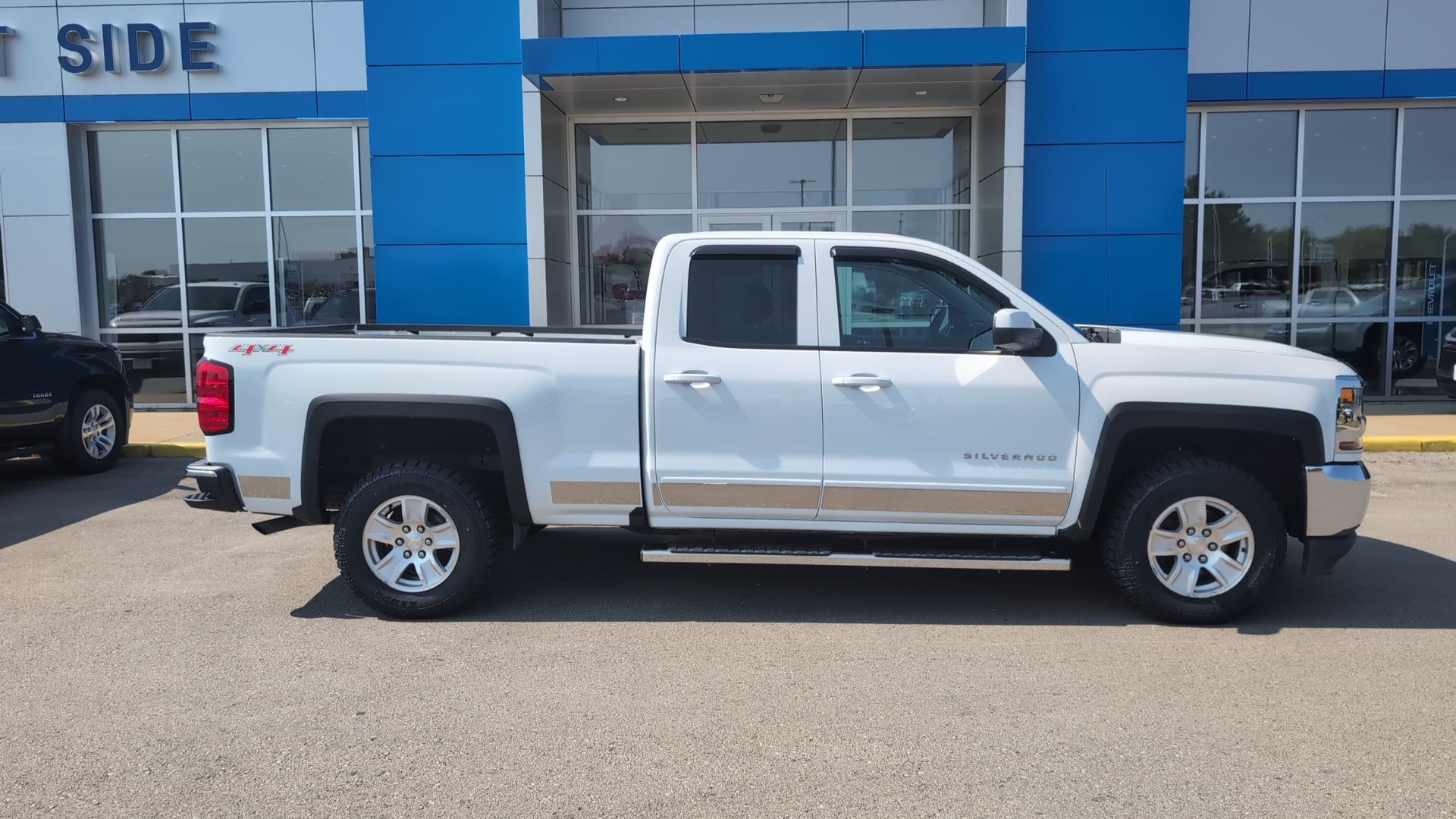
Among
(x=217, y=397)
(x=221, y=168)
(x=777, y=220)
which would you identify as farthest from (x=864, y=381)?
(x=221, y=168)

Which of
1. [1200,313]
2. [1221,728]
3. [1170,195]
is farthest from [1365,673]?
[1200,313]

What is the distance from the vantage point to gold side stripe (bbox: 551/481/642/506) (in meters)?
5.17

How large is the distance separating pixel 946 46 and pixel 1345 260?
7179mm

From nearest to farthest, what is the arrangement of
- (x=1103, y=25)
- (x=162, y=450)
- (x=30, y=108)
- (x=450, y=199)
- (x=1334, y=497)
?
(x=1334, y=497)
(x=162, y=450)
(x=1103, y=25)
(x=450, y=199)
(x=30, y=108)

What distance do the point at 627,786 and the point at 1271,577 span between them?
3.40 meters

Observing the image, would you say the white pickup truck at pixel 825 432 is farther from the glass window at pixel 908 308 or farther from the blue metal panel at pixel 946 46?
the blue metal panel at pixel 946 46

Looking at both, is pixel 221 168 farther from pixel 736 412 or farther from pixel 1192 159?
pixel 1192 159

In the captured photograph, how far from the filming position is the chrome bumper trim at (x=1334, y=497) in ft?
16.2

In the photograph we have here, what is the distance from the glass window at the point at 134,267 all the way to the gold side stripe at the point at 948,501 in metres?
12.9

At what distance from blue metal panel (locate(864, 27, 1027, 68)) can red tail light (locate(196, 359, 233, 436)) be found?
8.28 metres

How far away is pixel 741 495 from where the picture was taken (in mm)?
5145

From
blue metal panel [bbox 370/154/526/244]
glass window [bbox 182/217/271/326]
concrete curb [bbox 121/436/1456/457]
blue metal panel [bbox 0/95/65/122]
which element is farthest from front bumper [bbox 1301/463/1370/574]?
blue metal panel [bbox 0/95/65/122]

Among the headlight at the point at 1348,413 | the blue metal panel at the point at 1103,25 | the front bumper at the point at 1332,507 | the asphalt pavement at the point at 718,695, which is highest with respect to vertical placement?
the blue metal panel at the point at 1103,25

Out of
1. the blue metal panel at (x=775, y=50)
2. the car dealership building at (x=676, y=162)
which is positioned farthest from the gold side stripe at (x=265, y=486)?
the blue metal panel at (x=775, y=50)
